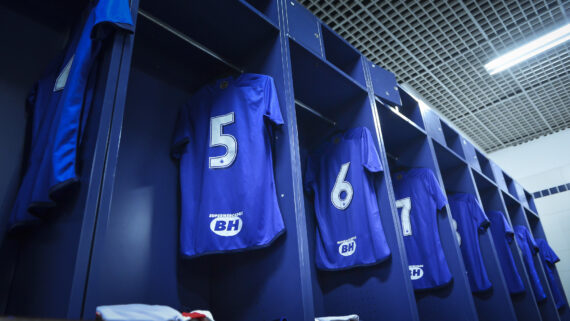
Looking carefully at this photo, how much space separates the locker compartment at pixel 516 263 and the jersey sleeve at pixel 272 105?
10.3 ft

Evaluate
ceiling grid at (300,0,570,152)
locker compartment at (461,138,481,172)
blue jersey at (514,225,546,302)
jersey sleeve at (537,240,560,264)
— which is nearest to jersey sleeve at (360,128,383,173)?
ceiling grid at (300,0,570,152)

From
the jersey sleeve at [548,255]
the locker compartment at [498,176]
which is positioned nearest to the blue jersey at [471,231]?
the locker compartment at [498,176]

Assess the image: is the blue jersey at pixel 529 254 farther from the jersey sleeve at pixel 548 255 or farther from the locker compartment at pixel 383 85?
the locker compartment at pixel 383 85

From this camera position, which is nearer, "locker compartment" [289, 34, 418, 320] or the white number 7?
"locker compartment" [289, 34, 418, 320]

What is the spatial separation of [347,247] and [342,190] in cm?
37

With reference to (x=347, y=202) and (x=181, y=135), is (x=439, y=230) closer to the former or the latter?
(x=347, y=202)

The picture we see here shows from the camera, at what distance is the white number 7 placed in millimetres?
2844

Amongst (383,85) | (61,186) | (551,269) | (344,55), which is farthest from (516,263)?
(61,186)

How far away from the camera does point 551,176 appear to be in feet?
20.9

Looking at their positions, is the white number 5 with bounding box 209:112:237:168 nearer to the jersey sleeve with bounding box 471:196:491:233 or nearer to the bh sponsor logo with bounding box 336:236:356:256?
the bh sponsor logo with bounding box 336:236:356:256

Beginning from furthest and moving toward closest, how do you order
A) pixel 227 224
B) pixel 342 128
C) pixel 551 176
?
pixel 551 176
pixel 342 128
pixel 227 224

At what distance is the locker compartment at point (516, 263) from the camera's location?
12.1ft

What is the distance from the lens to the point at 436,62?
4.47 m

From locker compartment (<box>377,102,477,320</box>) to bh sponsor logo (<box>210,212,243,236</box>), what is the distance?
1.67m
